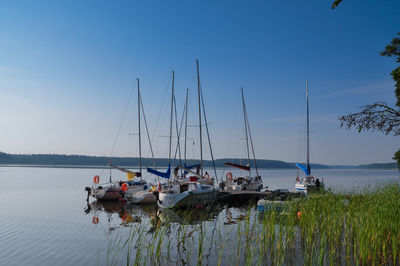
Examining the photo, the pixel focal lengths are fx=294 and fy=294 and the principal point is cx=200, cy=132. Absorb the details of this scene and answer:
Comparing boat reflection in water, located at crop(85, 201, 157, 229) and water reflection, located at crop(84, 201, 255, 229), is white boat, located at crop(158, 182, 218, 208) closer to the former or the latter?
water reflection, located at crop(84, 201, 255, 229)

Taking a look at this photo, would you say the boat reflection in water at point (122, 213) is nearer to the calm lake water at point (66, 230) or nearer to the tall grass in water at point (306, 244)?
the calm lake water at point (66, 230)

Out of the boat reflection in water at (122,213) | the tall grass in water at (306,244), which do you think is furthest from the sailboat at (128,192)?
the tall grass in water at (306,244)

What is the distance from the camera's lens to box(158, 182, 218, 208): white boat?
23094 millimetres

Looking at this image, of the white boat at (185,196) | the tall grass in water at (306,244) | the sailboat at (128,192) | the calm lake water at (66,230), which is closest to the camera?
the tall grass in water at (306,244)

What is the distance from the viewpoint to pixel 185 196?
75.9 feet

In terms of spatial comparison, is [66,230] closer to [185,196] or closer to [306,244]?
[185,196]

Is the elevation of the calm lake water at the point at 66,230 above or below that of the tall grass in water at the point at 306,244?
below

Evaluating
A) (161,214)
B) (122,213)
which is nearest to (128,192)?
(122,213)

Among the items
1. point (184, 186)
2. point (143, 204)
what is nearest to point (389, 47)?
point (184, 186)

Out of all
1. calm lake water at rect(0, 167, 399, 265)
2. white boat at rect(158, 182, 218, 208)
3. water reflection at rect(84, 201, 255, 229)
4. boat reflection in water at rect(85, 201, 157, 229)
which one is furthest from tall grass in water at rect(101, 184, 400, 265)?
white boat at rect(158, 182, 218, 208)

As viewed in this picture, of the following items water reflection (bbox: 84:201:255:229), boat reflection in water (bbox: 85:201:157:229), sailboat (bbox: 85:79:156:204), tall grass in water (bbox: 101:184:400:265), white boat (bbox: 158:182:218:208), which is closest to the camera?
tall grass in water (bbox: 101:184:400:265)

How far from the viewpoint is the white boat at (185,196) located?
23094 mm

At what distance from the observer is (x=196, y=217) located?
2091 cm

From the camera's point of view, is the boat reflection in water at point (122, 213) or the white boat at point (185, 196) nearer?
the boat reflection in water at point (122, 213)
